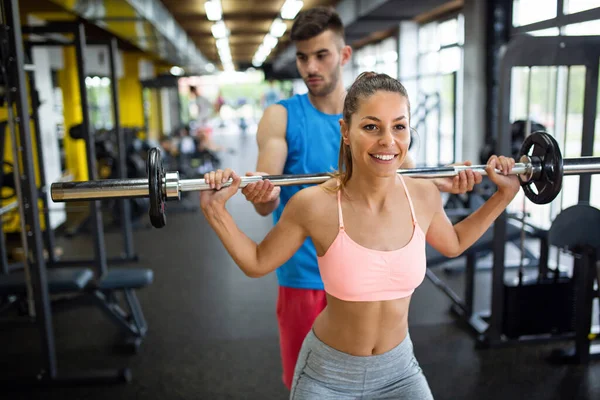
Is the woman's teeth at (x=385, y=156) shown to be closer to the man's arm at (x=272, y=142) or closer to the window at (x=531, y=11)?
the man's arm at (x=272, y=142)

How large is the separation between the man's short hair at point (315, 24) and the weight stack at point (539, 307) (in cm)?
174

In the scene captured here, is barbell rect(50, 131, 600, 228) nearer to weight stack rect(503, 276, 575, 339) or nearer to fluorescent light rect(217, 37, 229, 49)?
weight stack rect(503, 276, 575, 339)

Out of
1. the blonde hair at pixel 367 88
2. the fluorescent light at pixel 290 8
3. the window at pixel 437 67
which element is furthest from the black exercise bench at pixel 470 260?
the fluorescent light at pixel 290 8

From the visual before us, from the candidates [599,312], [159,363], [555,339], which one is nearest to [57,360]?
[159,363]

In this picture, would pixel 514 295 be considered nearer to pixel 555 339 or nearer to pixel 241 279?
pixel 555 339

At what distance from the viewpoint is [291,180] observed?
1.25 metres

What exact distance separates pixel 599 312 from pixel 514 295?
2.79 feet

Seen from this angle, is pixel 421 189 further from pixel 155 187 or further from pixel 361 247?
pixel 155 187

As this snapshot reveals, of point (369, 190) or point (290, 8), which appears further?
point (290, 8)

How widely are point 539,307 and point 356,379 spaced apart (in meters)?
1.88

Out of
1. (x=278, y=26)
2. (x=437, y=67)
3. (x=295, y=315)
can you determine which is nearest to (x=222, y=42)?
(x=278, y=26)

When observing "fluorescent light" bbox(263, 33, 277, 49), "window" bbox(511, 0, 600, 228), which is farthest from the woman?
"fluorescent light" bbox(263, 33, 277, 49)

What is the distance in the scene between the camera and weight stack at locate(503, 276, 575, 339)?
2652mm

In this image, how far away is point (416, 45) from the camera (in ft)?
26.7
